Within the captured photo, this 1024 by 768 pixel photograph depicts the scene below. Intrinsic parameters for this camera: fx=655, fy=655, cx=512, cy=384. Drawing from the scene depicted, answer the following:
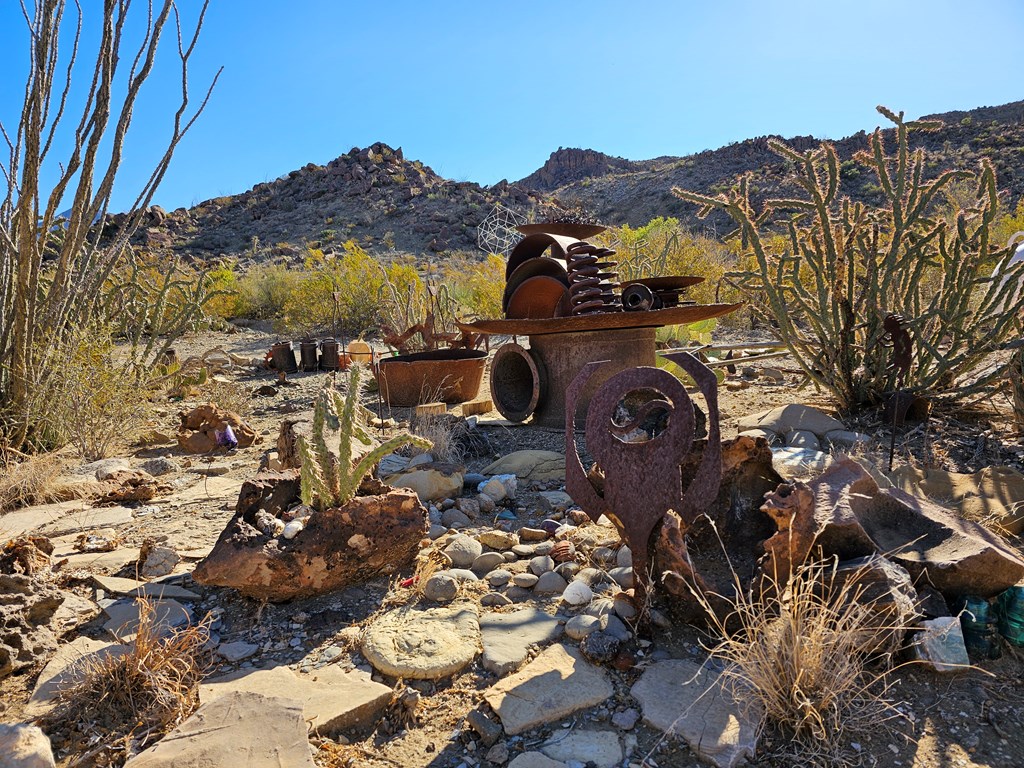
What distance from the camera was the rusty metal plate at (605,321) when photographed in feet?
14.6

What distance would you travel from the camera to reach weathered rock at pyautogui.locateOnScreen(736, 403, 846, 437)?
4.22 metres

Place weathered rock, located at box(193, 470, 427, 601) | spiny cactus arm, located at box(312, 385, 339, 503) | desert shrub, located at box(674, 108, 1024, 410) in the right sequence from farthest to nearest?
desert shrub, located at box(674, 108, 1024, 410) → spiny cactus arm, located at box(312, 385, 339, 503) → weathered rock, located at box(193, 470, 427, 601)

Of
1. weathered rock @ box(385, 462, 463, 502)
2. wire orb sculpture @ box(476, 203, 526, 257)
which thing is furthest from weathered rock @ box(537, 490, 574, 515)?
wire orb sculpture @ box(476, 203, 526, 257)

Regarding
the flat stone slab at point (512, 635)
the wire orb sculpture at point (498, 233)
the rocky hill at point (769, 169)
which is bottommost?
the flat stone slab at point (512, 635)

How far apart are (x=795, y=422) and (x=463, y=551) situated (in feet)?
8.48

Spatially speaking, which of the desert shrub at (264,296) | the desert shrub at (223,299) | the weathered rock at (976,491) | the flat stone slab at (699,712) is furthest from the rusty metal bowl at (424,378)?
the desert shrub at (264,296)

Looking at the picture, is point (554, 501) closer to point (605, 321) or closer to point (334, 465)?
point (334, 465)

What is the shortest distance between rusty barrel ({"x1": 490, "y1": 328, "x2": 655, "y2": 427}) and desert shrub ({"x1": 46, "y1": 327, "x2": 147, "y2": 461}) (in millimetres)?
2749

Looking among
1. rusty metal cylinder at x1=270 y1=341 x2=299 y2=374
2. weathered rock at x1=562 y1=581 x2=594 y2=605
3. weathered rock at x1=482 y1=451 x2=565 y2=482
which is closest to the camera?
weathered rock at x1=562 y1=581 x2=594 y2=605

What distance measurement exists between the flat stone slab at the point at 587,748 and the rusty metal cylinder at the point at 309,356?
22.3ft

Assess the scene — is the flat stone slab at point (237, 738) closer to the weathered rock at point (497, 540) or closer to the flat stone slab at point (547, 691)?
the flat stone slab at point (547, 691)

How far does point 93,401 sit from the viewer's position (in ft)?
14.9

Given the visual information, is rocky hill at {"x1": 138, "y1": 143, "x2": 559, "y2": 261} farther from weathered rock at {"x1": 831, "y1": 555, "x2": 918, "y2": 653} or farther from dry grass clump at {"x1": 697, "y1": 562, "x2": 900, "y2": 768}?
dry grass clump at {"x1": 697, "y1": 562, "x2": 900, "y2": 768}

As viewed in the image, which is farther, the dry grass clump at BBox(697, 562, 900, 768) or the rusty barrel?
the rusty barrel
